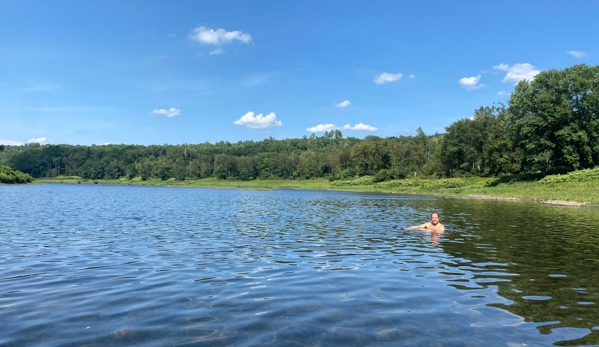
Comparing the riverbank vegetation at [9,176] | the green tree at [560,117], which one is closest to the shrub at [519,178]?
the green tree at [560,117]

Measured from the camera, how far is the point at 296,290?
11.0m

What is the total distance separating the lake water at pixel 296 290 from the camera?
25.6ft

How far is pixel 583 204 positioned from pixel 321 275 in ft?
157

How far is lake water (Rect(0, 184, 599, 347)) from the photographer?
307 inches

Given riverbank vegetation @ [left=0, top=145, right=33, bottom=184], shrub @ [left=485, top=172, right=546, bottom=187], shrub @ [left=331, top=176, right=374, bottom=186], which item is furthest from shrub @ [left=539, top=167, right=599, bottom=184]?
riverbank vegetation @ [left=0, top=145, right=33, bottom=184]

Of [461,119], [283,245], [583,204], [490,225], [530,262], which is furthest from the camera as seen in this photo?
[461,119]

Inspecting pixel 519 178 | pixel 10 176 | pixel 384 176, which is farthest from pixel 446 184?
pixel 10 176

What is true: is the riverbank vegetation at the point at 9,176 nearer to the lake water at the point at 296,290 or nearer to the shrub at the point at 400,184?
the shrub at the point at 400,184

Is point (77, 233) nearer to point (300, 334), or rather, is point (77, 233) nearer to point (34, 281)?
point (34, 281)

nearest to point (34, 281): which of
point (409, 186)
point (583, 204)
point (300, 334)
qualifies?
point (300, 334)

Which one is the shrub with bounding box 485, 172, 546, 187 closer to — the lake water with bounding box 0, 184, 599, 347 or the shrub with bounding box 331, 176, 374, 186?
the shrub with bounding box 331, 176, 374, 186

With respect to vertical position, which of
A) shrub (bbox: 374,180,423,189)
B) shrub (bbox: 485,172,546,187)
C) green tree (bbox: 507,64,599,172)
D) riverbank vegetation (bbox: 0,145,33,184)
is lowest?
shrub (bbox: 374,180,423,189)

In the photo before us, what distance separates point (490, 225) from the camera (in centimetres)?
2759

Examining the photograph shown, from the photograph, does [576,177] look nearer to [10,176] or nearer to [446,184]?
[446,184]
